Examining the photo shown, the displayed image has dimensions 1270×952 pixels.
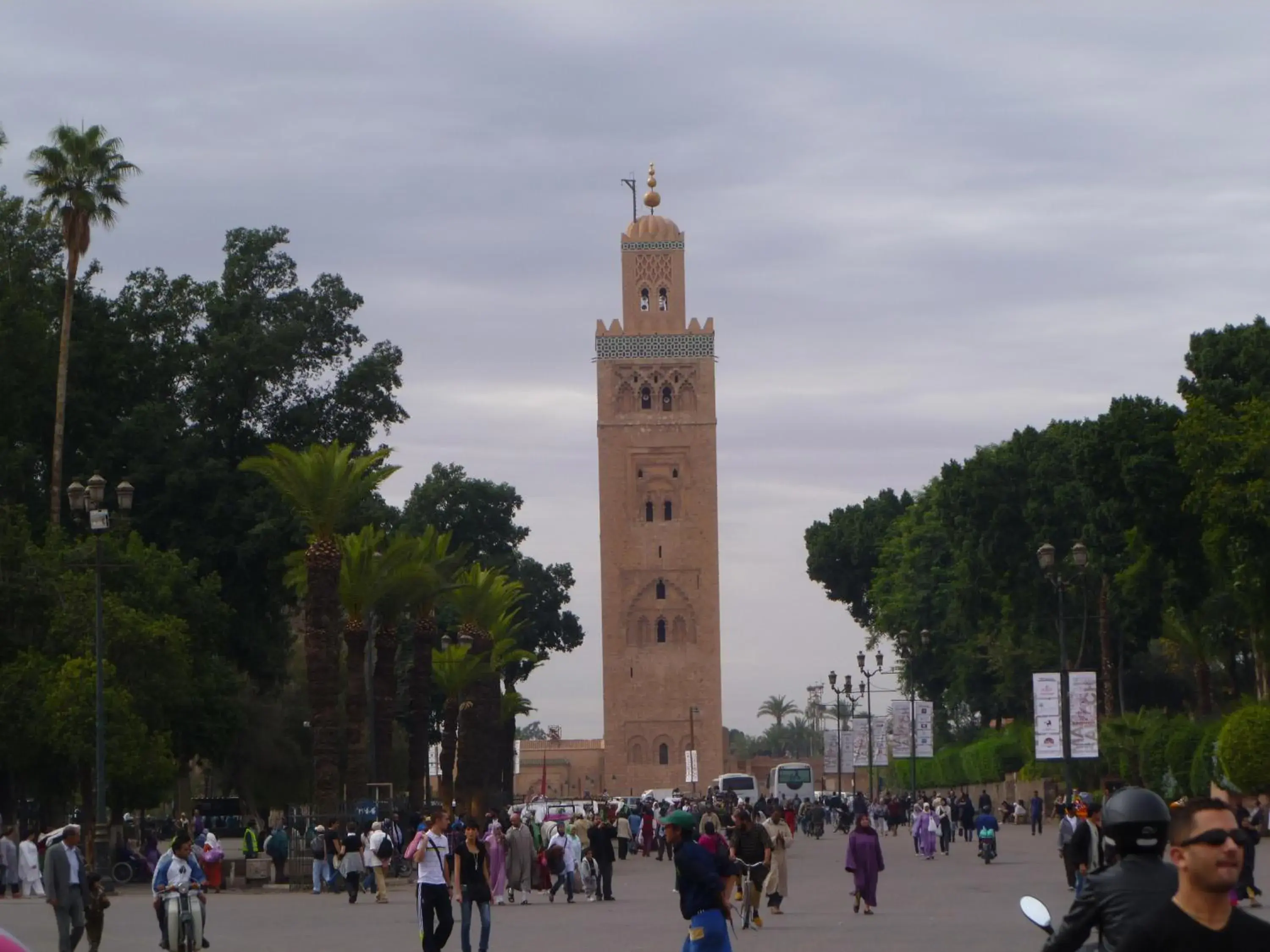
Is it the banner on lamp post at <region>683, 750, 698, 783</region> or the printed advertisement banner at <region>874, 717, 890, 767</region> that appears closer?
the printed advertisement banner at <region>874, 717, 890, 767</region>

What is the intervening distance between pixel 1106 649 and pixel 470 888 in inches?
1580

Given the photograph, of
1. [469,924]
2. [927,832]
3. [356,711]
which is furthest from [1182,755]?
[469,924]

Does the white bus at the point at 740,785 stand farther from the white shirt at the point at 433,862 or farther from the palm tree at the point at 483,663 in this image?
the white shirt at the point at 433,862

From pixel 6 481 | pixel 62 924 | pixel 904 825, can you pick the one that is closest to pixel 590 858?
pixel 62 924

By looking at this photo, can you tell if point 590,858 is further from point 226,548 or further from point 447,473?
point 447,473

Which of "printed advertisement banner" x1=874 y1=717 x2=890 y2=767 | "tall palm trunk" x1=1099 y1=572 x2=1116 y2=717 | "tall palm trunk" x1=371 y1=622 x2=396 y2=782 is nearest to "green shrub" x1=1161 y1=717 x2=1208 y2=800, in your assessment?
"tall palm trunk" x1=1099 y1=572 x2=1116 y2=717

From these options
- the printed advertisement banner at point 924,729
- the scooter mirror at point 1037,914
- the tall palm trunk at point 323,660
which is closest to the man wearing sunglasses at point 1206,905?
the scooter mirror at point 1037,914

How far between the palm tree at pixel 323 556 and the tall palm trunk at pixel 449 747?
20020mm

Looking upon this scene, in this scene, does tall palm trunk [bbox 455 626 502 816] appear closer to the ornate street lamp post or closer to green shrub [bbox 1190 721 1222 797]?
the ornate street lamp post

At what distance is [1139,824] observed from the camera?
6.34 meters

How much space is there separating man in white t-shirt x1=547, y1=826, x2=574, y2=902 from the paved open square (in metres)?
0.46

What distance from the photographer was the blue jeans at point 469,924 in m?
17.8

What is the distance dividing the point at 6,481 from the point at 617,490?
5756cm

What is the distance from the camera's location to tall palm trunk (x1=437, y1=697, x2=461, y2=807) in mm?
57188
